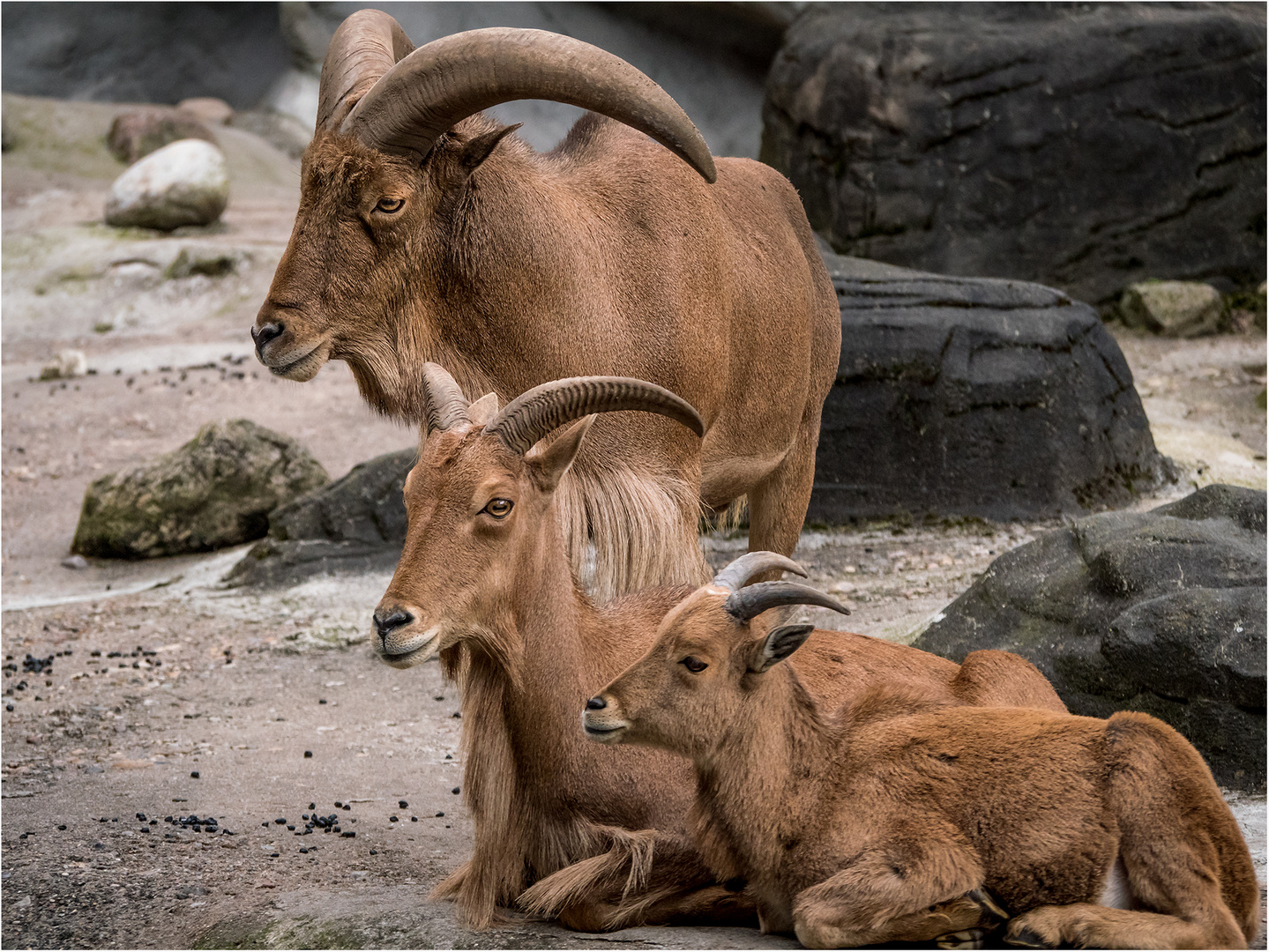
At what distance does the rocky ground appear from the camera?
4.66m

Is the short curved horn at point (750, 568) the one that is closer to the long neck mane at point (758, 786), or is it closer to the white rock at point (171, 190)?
the long neck mane at point (758, 786)

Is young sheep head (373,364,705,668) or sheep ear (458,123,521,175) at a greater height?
sheep ear (458,123,521,175)

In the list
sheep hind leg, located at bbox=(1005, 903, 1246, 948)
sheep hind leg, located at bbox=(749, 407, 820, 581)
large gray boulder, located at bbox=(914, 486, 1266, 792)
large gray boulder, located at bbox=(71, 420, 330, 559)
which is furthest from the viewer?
large gray boulder, located at bbox=(71, 420, 330, 559)

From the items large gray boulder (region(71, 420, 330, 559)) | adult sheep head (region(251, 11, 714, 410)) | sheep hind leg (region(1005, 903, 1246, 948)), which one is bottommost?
large gray boulder (region(71, 420, 330, 559))

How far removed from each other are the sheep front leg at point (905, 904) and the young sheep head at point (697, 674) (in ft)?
1.72

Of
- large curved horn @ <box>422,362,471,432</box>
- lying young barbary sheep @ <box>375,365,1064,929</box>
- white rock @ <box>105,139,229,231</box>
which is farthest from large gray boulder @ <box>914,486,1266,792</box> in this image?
white rock @ <box>105,139,229,231</box>

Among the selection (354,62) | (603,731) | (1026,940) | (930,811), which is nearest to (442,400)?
(603,731)

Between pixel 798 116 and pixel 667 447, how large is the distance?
1067 cm

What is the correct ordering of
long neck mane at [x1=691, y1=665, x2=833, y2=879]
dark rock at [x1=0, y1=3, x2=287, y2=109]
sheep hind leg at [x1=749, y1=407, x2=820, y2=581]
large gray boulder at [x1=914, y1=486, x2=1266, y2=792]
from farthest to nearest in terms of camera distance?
dark rock at [x1=0, y1=3, x2=287, y2=109], sheep hind leg at [x1=749, y1=407, x2=820, y2=581], large gray boulder at [x1=914, y1=486, x2=1266, y2=792], long neck mane at [x1=691, y1=665, x2=833, y2=879]

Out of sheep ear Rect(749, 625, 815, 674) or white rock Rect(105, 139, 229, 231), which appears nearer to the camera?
sheep ear Rect(749, 625, 815, 674)

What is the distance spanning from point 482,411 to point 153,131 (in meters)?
17.9

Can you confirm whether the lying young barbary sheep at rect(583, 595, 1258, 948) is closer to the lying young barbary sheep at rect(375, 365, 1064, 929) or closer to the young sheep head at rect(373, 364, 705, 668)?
the lying young barbary sheep at rect(375, 365, 1064, 929)

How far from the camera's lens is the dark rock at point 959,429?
993cm

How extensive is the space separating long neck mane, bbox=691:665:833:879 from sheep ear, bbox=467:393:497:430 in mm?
1142
